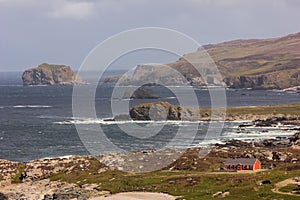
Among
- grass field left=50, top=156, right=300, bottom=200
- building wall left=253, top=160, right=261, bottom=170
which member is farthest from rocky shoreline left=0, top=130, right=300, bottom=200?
building wall left=253, top=160, right=261, bottom=170

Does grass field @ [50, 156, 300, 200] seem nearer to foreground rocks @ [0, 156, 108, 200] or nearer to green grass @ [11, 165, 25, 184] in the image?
foreground rocks @ [0, 156, 108, 200]

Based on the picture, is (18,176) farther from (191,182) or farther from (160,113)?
(160,113)

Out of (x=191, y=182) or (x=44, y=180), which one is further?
(x=44, y=180)

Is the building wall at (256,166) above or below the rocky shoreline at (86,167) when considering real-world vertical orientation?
above

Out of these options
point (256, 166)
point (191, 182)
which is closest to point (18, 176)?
point (191, 182)

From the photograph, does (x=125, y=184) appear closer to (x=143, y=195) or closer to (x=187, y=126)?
(x=143, y=195)

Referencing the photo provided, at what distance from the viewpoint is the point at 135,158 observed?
92.7 meters

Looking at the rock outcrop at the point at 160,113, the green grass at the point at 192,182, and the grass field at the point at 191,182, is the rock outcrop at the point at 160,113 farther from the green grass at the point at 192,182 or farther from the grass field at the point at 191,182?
the green grass at the point at 192,182

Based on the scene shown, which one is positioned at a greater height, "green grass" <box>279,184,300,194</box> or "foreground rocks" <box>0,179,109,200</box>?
"green grass" <box>279,184,300,194</box>

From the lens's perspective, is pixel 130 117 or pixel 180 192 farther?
pixel 130 117

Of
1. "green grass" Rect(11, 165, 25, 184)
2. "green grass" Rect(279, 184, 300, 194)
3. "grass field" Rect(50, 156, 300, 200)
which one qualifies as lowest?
"green grass" Rect(11, 165, 25, 184)

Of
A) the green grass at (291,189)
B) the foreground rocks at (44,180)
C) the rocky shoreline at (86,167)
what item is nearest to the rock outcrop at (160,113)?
the rocky shoreline at (86,167)

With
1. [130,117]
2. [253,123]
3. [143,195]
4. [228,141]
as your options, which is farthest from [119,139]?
[143,195]

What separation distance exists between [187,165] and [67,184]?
63.1 ft
